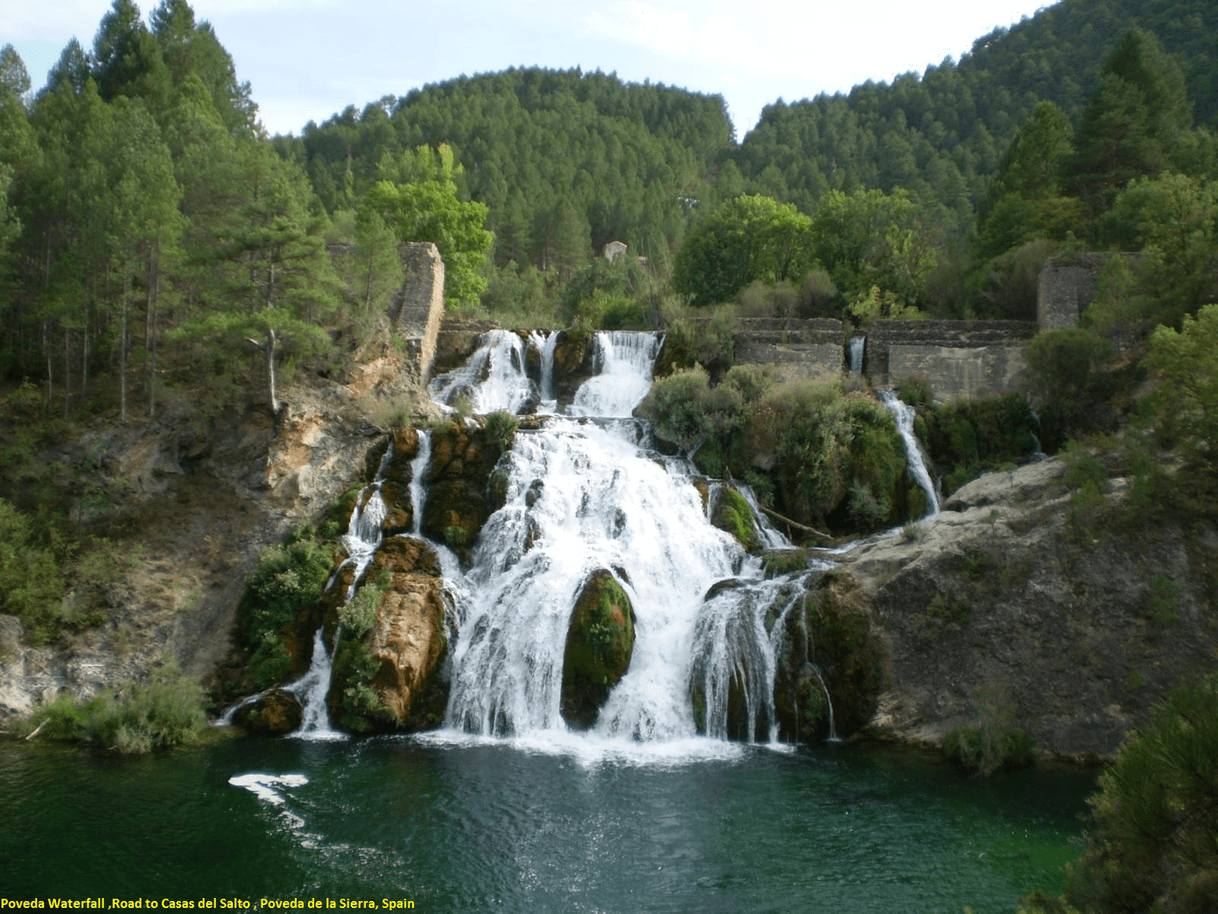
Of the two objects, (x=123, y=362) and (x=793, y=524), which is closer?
(x=793, y=524)

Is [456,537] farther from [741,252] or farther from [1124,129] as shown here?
[1124,129]

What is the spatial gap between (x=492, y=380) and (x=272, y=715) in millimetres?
12510

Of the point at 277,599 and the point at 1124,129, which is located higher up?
the point at 1124,129

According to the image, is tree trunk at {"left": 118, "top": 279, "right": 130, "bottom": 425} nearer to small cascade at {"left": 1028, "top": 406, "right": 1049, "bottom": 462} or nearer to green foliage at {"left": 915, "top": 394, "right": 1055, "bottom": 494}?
green foliage at {"left": 915, "top": 394, "right": 1055, "bottom": 494}

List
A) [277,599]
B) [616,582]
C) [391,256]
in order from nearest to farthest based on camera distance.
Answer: [616,582]
[277,599]
[391,256]

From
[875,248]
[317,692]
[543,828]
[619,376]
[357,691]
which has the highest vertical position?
[875,248]

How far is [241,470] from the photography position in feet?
64.8

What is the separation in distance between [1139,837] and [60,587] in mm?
18270

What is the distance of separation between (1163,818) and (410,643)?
43.8 feet

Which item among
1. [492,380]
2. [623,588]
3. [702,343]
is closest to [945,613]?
[623,588]

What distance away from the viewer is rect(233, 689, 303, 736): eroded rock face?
1512cm

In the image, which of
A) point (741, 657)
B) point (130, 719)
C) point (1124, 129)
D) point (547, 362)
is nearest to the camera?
point (130, 719)

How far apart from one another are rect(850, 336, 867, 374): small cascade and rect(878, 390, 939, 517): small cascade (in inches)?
96.1

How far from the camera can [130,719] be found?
14344 millimetres
